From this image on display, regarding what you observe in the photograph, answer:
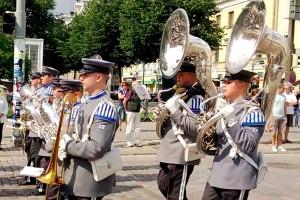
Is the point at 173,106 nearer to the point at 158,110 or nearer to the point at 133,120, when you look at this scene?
the point at 158,110

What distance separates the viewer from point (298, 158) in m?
12.7

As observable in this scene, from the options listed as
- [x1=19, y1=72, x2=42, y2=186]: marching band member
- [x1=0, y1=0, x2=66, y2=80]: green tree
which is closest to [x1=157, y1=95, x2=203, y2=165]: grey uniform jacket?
[x1=19, y1=72, x2=42, y2=186]: marching band member

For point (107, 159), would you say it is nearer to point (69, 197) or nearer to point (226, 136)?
point (69, 197)

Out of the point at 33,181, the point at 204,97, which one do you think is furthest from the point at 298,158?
the point at 204,97

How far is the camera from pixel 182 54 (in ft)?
18.9

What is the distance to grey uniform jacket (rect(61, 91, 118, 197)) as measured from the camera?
13.5 feet

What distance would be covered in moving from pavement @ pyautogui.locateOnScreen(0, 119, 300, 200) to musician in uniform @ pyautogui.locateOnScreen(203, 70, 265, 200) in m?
3.37

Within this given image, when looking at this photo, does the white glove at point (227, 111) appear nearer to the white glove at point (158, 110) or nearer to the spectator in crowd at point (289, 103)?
the white glove at point (158, 110)

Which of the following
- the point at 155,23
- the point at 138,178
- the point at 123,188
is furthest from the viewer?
the point at 155,23

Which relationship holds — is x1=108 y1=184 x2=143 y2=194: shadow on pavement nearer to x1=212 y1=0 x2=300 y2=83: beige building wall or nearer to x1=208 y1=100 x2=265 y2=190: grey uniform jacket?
x1=208 y1=100 x2=265 y2=190: grey uniform jacket

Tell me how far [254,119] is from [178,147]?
4.84 feet

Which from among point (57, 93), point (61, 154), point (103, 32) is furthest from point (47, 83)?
point (103, 32)

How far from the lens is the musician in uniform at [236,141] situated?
4.31 meters

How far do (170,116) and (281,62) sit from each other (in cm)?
124
